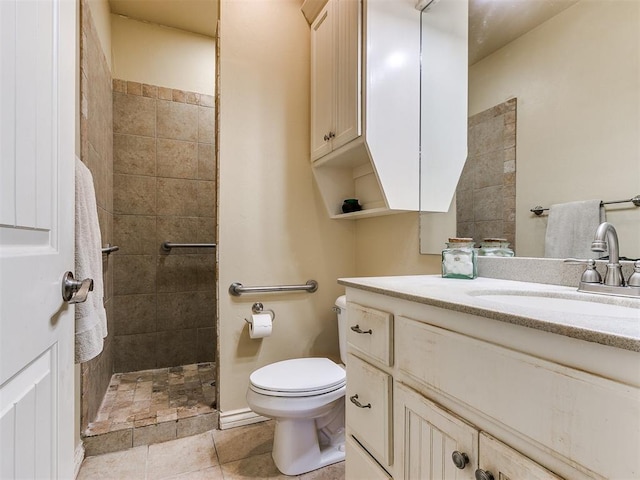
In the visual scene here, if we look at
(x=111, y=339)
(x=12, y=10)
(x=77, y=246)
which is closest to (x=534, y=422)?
(x=12, y=10)

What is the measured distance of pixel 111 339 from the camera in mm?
2260

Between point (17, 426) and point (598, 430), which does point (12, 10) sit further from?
point (598, 430)

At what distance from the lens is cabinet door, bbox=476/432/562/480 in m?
0.55

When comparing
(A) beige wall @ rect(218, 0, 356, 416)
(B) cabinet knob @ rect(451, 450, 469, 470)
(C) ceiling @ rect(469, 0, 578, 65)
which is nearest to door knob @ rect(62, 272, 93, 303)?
(B) cabinet knob @ rect(451, 450, 469, 470)

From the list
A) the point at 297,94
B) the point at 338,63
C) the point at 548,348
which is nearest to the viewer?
the point at 548,348

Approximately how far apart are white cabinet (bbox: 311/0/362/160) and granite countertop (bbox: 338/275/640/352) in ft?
2.82

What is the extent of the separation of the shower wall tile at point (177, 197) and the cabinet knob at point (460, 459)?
241 centimetres

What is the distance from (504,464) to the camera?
0.60m

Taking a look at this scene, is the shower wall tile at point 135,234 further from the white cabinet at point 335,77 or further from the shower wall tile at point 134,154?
the white cabinet at point 335,77

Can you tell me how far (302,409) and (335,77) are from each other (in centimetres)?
159

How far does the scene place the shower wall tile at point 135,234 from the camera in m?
2.39

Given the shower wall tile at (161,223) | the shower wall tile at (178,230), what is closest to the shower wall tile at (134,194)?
the shower wall tile at (161,223)

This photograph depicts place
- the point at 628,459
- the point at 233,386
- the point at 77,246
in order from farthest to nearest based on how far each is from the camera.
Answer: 1. the point at 233,386
2. the point at 77,246
3. the point at 628,459

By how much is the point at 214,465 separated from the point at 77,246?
3.73 feet
